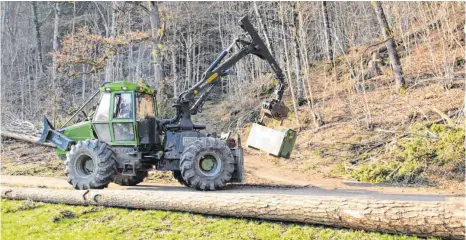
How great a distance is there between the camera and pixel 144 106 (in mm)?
9672

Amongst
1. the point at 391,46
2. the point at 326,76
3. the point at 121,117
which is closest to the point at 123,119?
the point at 121,117

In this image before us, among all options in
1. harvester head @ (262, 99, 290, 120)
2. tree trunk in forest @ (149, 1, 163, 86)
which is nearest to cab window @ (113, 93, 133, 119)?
harvester head @ (262, 99, 290, 120)

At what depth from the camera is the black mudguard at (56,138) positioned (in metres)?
9.66

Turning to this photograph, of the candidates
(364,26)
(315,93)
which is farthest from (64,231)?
(364,26)

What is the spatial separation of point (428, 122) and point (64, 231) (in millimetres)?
10453

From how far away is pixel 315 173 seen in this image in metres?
12.5

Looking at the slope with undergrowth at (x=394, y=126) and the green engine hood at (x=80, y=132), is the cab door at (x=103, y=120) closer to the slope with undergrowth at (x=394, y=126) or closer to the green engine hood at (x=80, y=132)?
the green engine hood at (x=80, y=132)

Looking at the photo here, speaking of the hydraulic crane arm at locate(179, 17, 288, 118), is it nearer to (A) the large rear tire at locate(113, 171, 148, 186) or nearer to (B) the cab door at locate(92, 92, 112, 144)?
(B) the cab door at locate(92, 92, 112, 144)

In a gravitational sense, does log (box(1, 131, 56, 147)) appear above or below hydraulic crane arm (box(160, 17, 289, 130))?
below

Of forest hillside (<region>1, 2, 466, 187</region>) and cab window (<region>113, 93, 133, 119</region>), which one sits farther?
forest hillside (<region>1, 2, 466, 187</region>)

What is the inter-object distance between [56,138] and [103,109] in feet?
5.36

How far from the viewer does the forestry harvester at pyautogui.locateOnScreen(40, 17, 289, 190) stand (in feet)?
28.8

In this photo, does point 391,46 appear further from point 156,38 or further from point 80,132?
point 80,132

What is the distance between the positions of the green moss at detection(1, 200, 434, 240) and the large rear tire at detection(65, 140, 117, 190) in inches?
43.8
